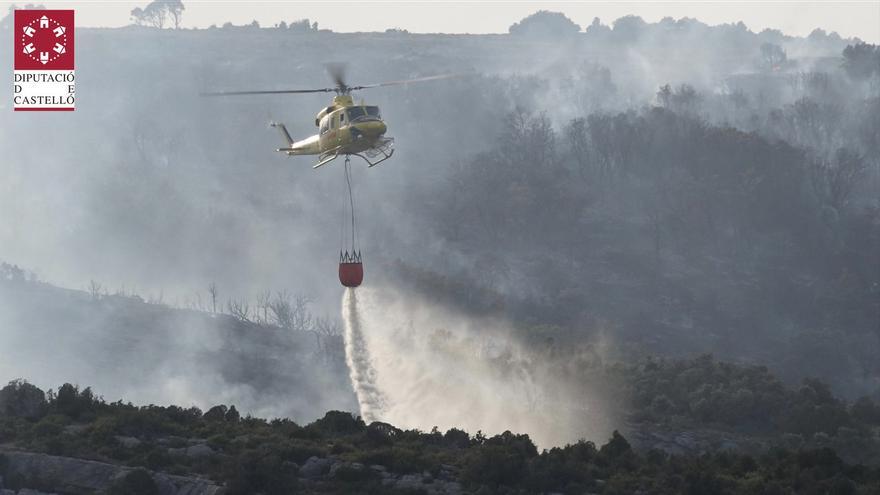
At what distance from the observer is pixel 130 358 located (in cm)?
16400

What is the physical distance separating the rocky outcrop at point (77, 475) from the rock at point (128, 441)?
3.38 meters

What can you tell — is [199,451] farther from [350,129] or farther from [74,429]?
[350,129]

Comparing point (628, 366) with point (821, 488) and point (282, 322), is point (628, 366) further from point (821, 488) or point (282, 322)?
point (821, 488)

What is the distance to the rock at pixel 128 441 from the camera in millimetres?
91188

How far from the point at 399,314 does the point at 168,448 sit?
312 ft

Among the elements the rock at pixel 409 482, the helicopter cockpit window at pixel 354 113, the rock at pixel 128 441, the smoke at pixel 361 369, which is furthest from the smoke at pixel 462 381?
the rock at pixel 409 482

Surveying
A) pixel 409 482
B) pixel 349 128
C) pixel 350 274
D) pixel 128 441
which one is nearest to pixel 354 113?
pixel 349 128

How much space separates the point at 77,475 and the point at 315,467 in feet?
36.4

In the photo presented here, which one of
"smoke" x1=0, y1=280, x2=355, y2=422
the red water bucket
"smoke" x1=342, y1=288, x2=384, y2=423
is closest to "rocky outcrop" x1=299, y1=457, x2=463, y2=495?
the red water bucket

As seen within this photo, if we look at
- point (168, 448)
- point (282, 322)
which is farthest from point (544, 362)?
point (168, 448)

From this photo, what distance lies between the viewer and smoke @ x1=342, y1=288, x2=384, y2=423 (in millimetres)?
131800

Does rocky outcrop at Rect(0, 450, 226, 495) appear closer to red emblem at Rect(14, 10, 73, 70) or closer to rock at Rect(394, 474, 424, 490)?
rock at Rect(394, 474, 424, 490)

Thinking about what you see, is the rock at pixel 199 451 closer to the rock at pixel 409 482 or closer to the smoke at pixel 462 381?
the rock at pixel 409 482

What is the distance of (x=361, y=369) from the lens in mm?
140750
